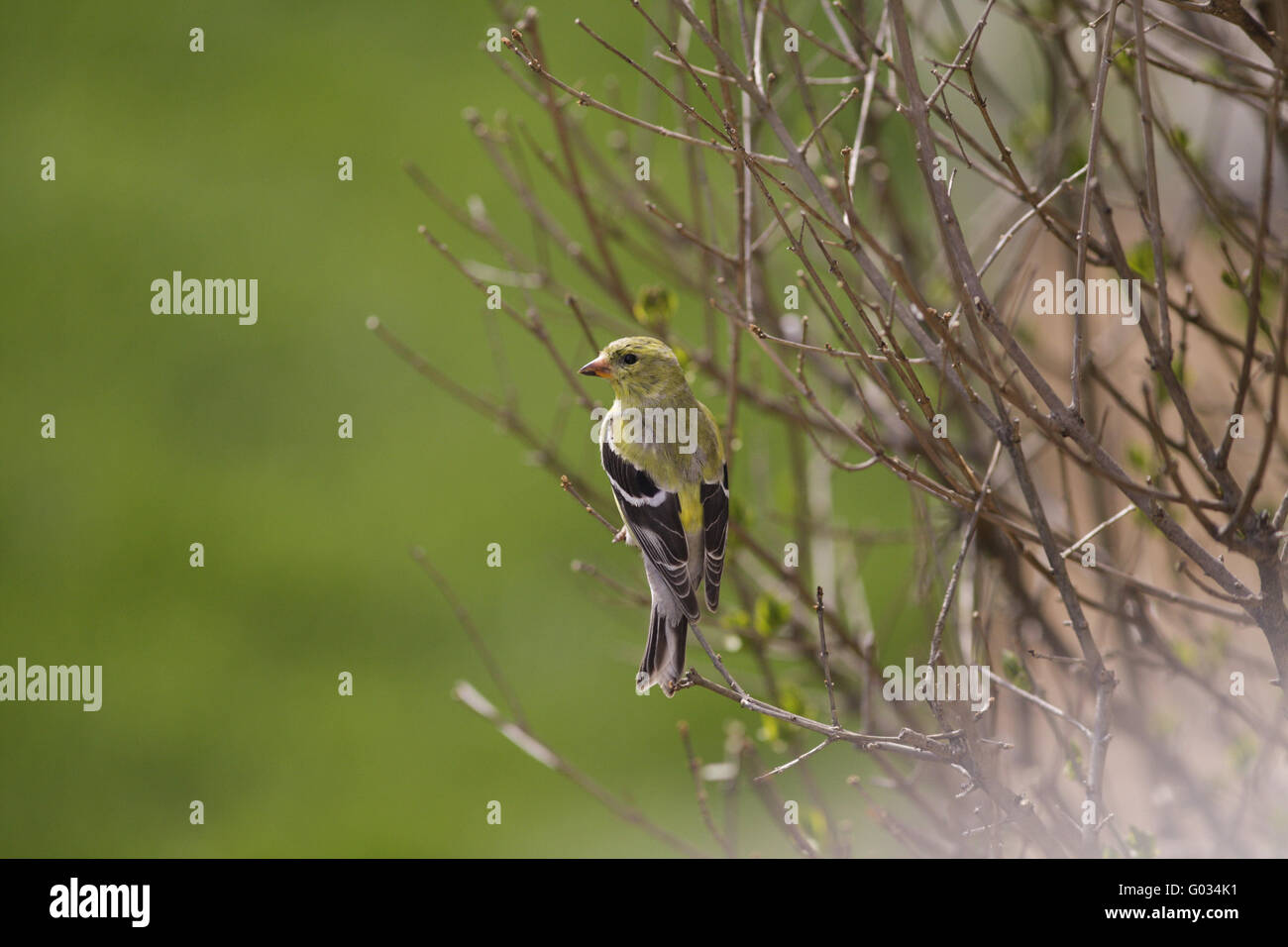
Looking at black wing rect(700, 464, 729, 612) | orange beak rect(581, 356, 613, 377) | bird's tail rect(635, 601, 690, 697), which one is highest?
orange beak rect(581, 356, 613, 377)

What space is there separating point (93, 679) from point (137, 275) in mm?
2223

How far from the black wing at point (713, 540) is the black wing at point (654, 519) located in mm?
52

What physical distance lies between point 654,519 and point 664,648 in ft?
1.19

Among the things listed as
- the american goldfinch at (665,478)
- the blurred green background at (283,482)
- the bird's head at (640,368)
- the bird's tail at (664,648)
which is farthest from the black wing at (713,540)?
the blurred green background at (283,482)

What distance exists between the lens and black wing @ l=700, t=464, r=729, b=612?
2.71 metres

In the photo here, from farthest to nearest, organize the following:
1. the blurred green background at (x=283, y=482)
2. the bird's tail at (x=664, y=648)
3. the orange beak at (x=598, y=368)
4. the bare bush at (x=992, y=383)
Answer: the blurred green background at (x=283, y=482) → the orange beak at (x=598, y=368) → the bird's tail at (x=664, y=648) → the bare bush at (x=992, y=383)

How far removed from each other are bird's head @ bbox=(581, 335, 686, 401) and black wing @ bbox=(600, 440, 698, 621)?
0.17 meters

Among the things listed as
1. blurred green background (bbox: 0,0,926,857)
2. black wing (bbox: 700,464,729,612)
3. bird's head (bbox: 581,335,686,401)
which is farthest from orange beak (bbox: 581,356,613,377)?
blurred green background (bbox: 0,0,926,857)

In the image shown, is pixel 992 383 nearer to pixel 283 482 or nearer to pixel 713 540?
pixel 713 540

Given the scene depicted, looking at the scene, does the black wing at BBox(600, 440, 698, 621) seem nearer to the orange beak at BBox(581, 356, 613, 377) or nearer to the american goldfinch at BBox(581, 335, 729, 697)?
the american goldfinch at BBox(581, 335, 729, 697)

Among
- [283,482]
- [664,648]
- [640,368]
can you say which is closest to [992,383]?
[664,648]

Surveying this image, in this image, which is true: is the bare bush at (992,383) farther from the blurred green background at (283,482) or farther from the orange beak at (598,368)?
the blurred green background at (283,482)

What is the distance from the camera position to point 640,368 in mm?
2764

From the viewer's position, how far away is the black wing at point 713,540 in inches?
107
